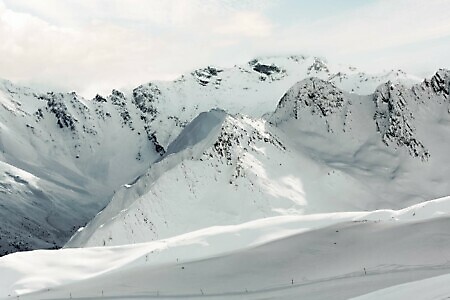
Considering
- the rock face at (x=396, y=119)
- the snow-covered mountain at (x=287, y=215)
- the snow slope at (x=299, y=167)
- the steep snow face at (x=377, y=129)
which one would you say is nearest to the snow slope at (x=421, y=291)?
the snow-covered mountain at (x=287, y=215)

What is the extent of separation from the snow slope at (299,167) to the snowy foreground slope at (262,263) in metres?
52.4

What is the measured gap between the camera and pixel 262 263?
25062 millimetres

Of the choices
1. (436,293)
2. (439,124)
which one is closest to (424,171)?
(439,124)

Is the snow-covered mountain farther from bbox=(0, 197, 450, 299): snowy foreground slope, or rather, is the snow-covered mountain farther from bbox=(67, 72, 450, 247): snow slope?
bbox=(67, 72, 450, 247): snow slope

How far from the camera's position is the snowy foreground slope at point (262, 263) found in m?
22.8

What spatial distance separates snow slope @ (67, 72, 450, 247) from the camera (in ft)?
299

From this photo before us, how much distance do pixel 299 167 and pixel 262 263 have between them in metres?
95.9

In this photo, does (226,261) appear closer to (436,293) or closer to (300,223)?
(300,223)

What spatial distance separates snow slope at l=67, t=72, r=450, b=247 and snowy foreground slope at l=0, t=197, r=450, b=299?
52.4 meters

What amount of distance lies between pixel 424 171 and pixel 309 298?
12700cm

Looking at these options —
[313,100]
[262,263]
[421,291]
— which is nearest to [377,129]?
[313,100]

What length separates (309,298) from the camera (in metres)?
21.6

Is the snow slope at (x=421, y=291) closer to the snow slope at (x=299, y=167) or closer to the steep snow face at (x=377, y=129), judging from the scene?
the snow slope at (x=299, y=167)

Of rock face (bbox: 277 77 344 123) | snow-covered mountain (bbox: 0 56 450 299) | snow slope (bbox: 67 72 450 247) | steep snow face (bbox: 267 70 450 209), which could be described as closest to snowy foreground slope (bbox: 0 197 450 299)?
snow-covered mountain (bbox: 0 56 450 299)
